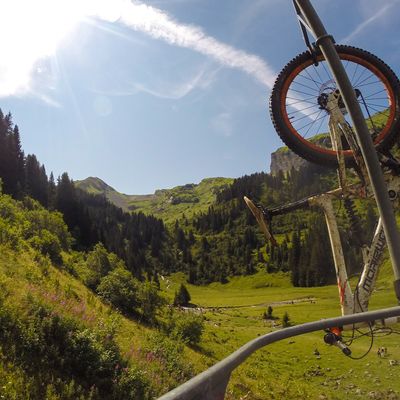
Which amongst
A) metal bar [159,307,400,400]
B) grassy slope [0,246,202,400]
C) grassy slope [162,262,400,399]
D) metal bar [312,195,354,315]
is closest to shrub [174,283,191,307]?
grassy slope [162,262,400,399]

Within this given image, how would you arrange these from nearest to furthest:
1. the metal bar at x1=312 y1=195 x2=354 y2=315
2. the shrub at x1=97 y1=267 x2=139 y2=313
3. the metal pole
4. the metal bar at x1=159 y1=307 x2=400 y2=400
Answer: the metal bar at x1=159 y1=307 x2=400 y2=400, the metal pole, the metal bar at x1=312 y1=195 x2=354 y2=315, the shrub at x1=97 y1=267 x2=139 y2=313

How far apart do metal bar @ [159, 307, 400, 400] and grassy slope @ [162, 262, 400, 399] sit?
41 centimetres

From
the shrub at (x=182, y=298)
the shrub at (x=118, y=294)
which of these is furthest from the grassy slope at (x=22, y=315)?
the shrub at (x=182, y=298)

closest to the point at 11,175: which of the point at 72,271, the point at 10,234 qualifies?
the point at 72,271

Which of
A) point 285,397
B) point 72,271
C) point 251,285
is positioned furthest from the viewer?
point 251,285

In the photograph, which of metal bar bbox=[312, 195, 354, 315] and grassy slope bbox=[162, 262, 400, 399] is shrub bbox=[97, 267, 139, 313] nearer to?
grassy slope bbox=[162, 262, 400, 399]

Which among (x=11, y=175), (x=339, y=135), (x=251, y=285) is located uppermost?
(x=11, y=175)

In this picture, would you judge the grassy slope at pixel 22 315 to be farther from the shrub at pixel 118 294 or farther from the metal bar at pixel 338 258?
the shrub at pixel 118 294

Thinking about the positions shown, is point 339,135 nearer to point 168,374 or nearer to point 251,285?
point 168,374

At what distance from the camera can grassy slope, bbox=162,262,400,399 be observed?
5246mm

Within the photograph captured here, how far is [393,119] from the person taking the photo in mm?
8555

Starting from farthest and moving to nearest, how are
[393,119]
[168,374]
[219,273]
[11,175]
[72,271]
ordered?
[219,273], [11,175], [72,271], [168,374], [393,119]

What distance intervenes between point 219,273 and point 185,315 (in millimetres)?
159134

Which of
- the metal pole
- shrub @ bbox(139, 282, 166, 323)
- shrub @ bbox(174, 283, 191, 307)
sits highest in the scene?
the metal pole
